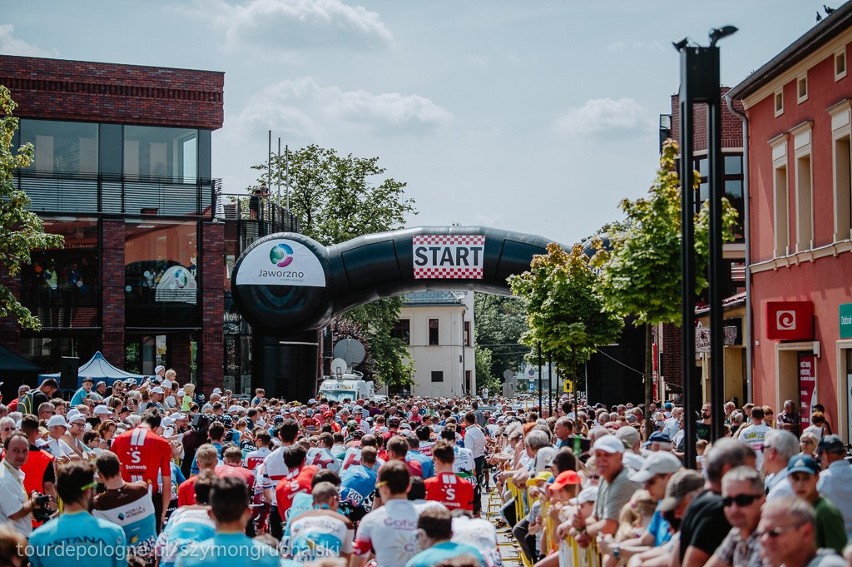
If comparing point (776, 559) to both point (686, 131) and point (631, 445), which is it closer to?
point (686, 131)

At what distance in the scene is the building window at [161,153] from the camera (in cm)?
3441

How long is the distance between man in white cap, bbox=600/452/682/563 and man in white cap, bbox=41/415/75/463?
21.9 ft

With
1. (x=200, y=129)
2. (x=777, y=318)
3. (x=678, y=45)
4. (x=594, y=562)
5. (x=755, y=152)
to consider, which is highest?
(x=200, y=129)

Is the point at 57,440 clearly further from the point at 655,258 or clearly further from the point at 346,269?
the point at 346,269

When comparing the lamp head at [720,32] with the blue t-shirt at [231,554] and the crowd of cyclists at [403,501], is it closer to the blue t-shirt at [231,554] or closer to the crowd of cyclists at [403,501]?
the crowd of cyclists at [403,501]

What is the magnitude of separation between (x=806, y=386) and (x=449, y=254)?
32.3ft

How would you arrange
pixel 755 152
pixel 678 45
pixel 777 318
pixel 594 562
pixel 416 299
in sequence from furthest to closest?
pixel 416 299
pixel 755 152
pixel 777 318
pixel 678 45
pixel 594 562

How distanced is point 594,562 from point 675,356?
1078 inches

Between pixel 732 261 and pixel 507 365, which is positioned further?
pixel 507 365

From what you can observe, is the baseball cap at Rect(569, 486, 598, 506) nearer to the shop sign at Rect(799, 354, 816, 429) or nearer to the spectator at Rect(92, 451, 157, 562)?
the spectator at Rect(92, 451, 157, 562)

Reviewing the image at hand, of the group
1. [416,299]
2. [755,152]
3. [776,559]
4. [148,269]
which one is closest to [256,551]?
[776,559]

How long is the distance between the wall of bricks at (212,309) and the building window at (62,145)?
3.80 meters

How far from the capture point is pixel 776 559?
491 cm

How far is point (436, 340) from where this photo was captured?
97125 mm
